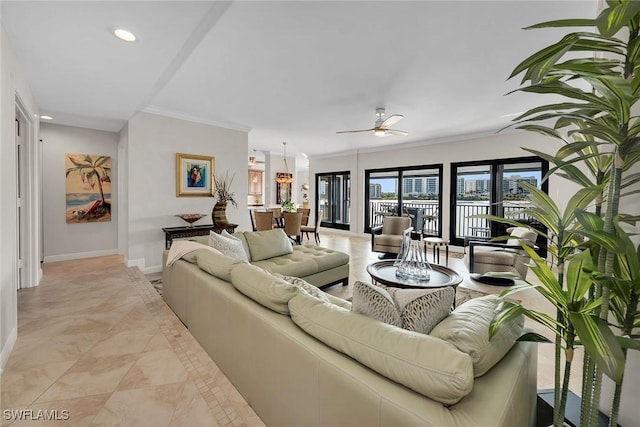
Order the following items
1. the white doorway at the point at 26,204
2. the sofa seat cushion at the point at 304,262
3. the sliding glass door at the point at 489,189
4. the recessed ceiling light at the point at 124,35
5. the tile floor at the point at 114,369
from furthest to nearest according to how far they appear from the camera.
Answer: the sliding glass door at the point at 489,189 < the white doorway at the point at 26,204 < the sofa seat cushion at the point at 304,262 < the recessed ceiling light at the point at 124,35 < the tile floor at the point at 114,369

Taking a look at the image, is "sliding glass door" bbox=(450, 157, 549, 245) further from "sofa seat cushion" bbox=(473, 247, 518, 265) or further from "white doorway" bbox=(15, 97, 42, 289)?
"white doorway" bbox=(15, 97, 42, 289)

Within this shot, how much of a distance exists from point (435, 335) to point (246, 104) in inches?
166

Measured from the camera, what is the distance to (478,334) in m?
1.07

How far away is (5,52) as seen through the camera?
2.26 meters

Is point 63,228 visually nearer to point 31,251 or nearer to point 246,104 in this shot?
point 31,251

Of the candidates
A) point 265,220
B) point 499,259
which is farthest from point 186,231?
point 499,259

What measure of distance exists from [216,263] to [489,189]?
6.10m

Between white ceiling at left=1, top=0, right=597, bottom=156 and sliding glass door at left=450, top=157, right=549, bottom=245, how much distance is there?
5.16 ft

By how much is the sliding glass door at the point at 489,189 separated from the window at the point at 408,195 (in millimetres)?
424

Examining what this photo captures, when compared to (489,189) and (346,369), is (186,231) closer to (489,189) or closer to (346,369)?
(346,369)

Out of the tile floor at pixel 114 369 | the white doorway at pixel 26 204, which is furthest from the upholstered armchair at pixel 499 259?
the white doorway at pixel 26 204

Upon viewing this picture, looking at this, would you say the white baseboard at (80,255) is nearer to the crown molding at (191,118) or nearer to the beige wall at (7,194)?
the crown molding at (191,118)

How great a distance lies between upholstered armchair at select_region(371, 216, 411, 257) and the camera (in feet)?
17.6

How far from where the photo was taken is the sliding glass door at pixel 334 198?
9.27 metres
